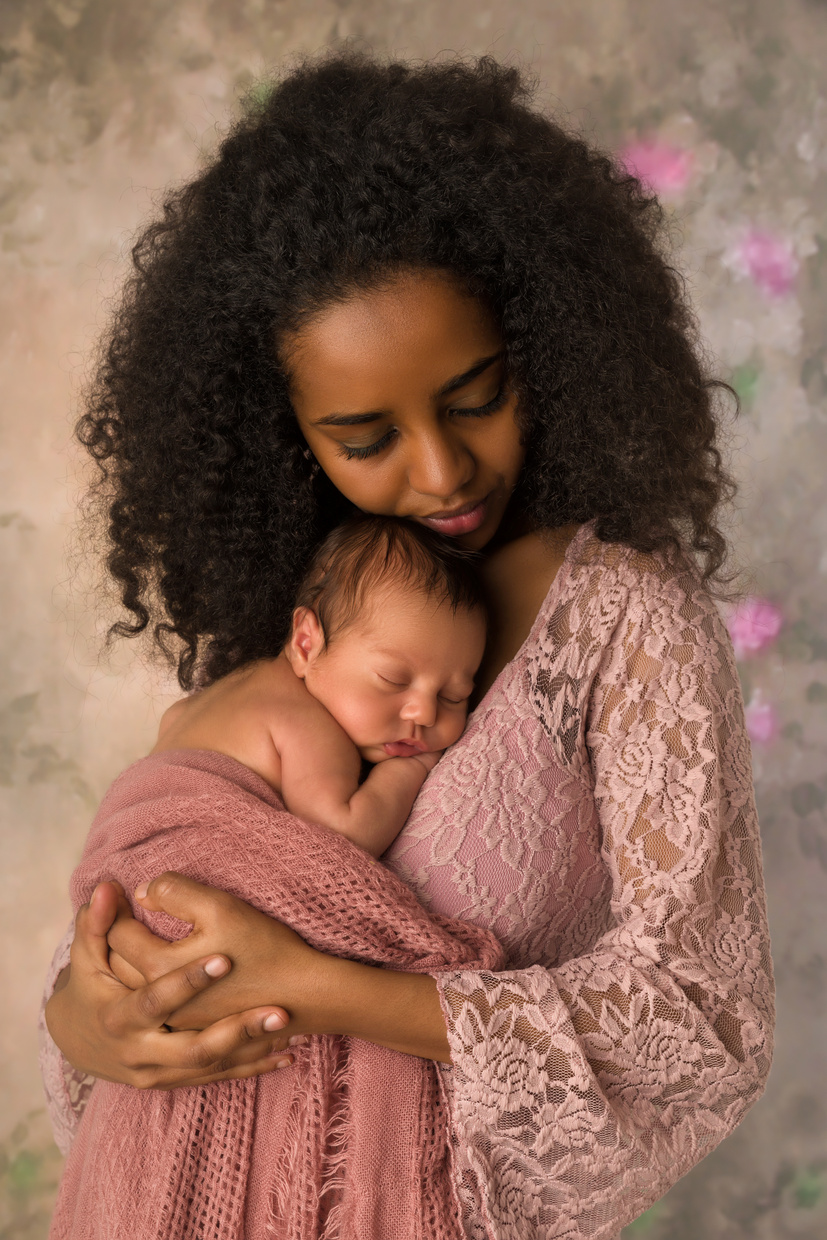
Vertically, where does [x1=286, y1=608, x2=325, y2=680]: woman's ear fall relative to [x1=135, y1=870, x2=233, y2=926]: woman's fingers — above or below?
above

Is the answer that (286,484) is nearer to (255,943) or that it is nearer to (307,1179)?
(255,943)

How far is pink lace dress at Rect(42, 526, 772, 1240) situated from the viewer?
134 cm

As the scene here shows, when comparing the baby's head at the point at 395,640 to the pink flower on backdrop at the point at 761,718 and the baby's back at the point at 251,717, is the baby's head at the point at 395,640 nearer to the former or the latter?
the baby's back at the point at 251,717

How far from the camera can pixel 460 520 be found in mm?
1745

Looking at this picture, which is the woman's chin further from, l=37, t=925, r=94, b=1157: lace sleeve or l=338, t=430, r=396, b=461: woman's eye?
l=37, t=925, r=94, b=1157: lace sleeve

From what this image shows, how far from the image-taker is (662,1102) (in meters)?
1.39

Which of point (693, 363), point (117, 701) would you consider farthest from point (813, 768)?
point (117, 701)

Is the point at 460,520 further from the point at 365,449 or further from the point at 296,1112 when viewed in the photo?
the point at 296,1112

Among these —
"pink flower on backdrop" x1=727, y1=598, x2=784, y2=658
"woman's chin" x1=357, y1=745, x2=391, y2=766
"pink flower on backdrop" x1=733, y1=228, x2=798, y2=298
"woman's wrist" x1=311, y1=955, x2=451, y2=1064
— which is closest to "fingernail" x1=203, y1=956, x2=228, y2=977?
"woman's wrist" x1=311, y1=955, x2=451, y2=1064

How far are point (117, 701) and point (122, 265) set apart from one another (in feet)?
3.69

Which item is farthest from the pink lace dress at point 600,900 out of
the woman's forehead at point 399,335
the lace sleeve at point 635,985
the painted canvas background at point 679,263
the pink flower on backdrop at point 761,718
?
the pink flower on backdrop at point 761,718

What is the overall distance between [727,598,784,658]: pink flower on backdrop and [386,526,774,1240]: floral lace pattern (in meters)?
1.24

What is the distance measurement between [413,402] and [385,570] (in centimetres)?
30

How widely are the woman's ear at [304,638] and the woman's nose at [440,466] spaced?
0.29m
